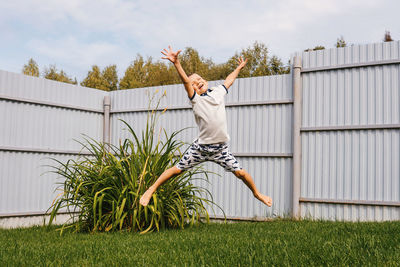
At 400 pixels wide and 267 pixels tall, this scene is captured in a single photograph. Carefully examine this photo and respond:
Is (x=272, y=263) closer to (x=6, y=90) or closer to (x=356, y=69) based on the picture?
(x=356, y=69)

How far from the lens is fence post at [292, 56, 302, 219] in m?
7.29

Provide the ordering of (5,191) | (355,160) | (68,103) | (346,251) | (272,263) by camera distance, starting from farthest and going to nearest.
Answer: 1. (68,103)
2. (5,191)
3. (355,160)
4. (346,251)
5. (272,263)

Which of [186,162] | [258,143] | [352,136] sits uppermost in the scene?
[352,136]

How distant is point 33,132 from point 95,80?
19549 mm

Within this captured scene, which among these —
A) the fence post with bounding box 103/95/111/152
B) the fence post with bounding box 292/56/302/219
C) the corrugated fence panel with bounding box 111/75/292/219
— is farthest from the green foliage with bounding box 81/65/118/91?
the fence post with bounding box 292/56/302/219

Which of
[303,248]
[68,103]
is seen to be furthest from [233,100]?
[303,248]

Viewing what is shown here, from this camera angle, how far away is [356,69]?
7137 mm

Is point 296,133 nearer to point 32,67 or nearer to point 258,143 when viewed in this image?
point 258,143

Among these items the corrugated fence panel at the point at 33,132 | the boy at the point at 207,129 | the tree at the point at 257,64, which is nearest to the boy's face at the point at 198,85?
→ the boy at the point at 207,129

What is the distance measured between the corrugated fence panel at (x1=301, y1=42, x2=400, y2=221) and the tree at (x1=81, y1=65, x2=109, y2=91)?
69.7 ft

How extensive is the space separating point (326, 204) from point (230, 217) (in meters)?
1.70

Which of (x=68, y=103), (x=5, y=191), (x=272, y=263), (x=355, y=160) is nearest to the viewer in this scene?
(x=272, y=263)

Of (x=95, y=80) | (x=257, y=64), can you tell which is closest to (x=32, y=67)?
(x=95, y=80)

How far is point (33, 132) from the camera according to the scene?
328 inches
